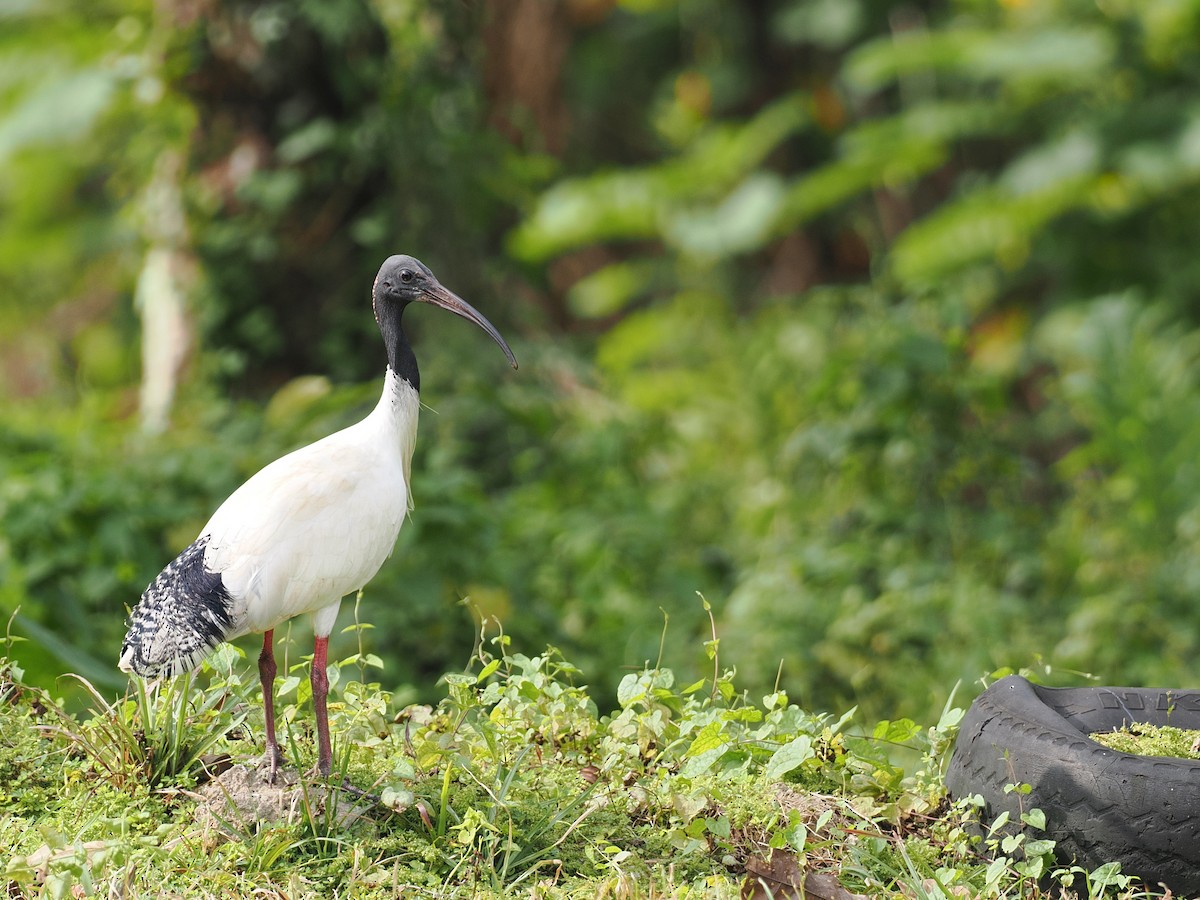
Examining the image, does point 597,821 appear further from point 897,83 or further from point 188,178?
point 897,83

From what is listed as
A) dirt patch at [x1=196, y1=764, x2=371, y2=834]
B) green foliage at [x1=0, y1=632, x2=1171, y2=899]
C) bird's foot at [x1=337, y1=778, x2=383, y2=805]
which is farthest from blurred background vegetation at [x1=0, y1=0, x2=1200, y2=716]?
bird's foot at [x1=337, y1=778, x2=383, y2=805]

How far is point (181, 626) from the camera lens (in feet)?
10.9

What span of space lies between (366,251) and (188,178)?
1166 mm

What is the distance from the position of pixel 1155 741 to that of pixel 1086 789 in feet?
1.49

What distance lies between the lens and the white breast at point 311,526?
3365mm

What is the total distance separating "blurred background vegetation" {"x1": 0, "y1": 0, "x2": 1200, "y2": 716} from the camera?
6535 millimetres

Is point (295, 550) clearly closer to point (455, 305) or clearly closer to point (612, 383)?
point (455, 305)

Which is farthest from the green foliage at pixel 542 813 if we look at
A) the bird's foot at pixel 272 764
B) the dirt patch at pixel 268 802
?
the bird's foot at pixel 272 764

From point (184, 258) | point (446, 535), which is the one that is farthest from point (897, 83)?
point (446, 535)

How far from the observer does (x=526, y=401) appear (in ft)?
27.7

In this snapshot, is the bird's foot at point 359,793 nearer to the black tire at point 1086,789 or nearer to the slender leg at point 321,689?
the slender leg at point 321,689

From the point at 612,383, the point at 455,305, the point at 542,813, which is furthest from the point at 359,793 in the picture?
the point at 612,383

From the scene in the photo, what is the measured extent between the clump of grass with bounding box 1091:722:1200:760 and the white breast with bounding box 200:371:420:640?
6.73ft

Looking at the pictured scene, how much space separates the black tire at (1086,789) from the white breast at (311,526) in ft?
5.68
